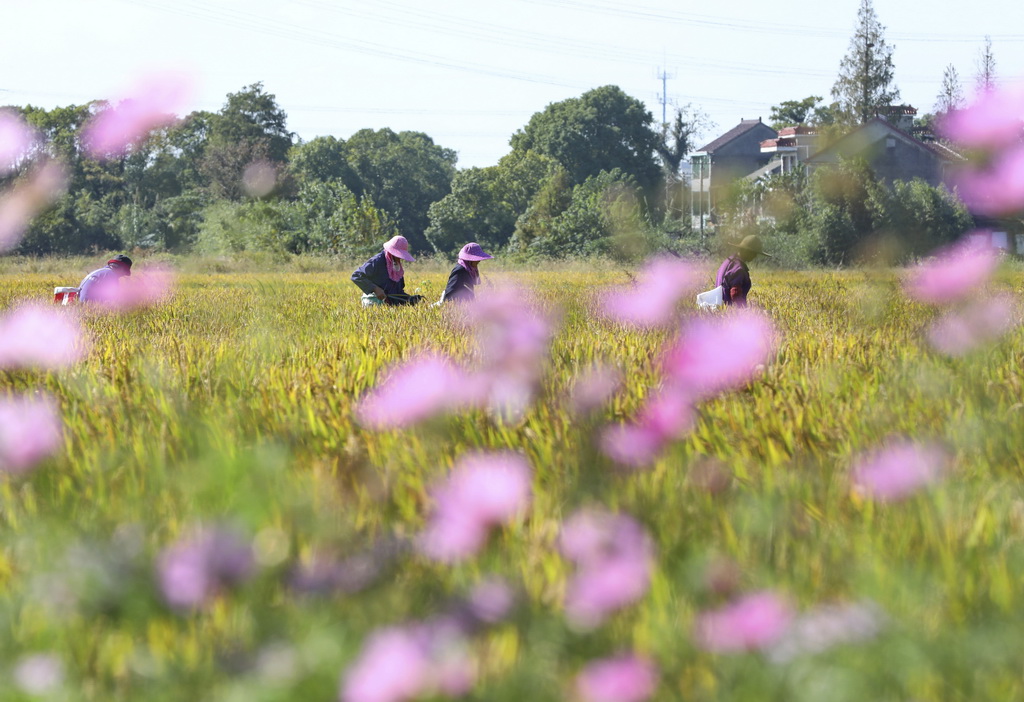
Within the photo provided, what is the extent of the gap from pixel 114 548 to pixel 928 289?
303cm

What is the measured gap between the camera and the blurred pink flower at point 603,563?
1484mm

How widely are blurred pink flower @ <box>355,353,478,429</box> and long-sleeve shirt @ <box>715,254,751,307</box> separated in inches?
253

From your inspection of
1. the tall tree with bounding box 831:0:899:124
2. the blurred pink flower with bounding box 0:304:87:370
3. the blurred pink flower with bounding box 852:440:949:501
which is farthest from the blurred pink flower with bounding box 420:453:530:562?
the tall tree with bounding box 831:0:899:124

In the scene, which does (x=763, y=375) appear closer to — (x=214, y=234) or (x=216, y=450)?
(x=216, y=450)

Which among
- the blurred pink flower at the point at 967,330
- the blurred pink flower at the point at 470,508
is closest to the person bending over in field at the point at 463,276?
the blurred pink flower at the point at 967,330

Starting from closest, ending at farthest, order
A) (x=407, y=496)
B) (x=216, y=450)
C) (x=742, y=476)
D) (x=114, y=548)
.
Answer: (x=114, y=548), (x=407, y=496), (x=742, y=476), (x=216, y=450)

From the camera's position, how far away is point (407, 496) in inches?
82.0

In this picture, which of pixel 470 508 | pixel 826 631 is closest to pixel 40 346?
pixel 470 508

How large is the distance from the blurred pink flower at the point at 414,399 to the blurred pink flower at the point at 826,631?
4.58ft

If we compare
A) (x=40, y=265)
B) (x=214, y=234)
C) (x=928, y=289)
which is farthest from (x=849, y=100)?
(x=928, y=289)

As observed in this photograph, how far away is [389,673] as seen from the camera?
1.20 metres

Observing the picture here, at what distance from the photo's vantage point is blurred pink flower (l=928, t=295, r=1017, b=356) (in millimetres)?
4121

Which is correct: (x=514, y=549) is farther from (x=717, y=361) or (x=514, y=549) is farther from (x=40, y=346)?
(x=40, y=346)

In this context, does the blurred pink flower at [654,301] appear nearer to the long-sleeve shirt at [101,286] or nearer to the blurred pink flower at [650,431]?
the blurred pink flower at [650,431]
